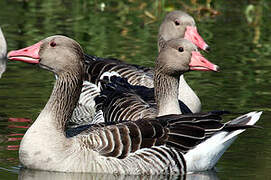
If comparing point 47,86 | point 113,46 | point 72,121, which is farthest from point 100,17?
point 72,121

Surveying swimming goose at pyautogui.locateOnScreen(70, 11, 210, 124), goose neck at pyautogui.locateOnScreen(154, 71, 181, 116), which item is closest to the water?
swimming goose at pyautogui.locateOnScreen(70, 11, 210, 124)

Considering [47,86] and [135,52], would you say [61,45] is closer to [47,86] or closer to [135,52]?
[47,86]

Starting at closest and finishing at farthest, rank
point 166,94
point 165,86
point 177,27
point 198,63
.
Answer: point 198,63
point 166,94
point 165,86
point 177,27

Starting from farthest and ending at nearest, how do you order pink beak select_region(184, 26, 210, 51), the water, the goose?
pink beak select_region(184, 26, 210, 51), the water, the goose

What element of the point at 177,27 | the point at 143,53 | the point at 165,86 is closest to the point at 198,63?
the point at 165,86

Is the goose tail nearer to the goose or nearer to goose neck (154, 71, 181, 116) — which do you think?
the goose

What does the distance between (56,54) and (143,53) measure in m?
9.13

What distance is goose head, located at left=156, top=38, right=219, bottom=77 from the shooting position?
13.4 m

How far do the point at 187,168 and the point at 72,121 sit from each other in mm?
4302

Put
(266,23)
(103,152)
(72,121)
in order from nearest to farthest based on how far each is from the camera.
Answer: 1. (103,152)
2. (72,121)
3. (266,23)

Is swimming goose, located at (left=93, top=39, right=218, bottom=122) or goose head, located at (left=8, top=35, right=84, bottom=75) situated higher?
goose head, located at (left=8, top=35, right=84, bottom=75)

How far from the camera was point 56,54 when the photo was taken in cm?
1194

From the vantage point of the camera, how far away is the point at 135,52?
21031 mm

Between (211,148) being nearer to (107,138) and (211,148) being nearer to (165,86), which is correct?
(107,138)
